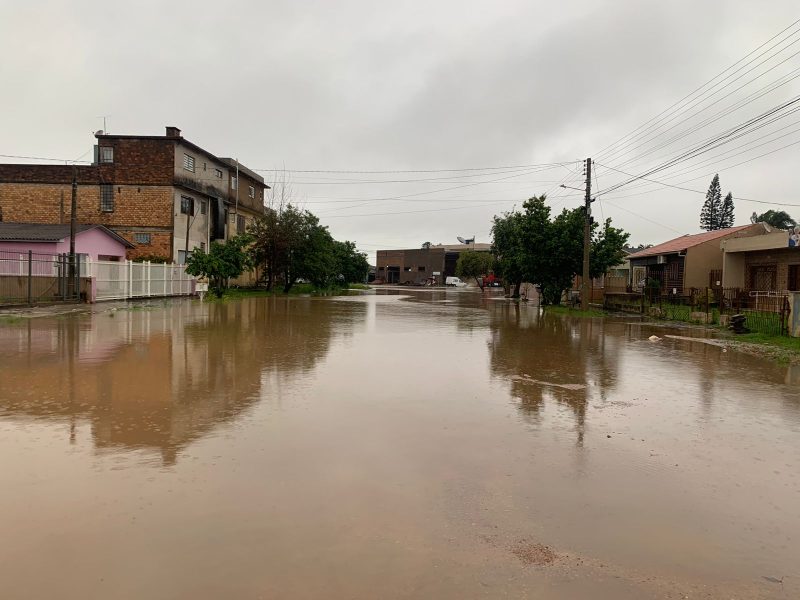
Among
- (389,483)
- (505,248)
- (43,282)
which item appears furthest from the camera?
(505,248)

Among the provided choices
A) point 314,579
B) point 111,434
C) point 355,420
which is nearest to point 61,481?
point 111,434

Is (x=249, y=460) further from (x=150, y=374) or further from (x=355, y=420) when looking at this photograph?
(x=150, y=374)

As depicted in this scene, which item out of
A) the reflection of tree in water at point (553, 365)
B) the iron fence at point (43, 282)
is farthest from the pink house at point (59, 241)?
the reflection of tree in water at point (553, 365)

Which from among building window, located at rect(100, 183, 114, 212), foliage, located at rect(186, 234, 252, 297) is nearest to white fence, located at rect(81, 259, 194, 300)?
foliage, located at rect(186, 234, 252, 297)

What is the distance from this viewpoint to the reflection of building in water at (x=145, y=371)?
6.58 m

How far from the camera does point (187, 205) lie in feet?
133

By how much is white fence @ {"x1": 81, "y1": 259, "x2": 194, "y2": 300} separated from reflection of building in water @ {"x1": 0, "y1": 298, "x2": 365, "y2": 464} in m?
9.91

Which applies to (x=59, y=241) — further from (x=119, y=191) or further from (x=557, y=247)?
(x=557, y=247)

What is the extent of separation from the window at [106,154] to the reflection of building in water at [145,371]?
23.8m

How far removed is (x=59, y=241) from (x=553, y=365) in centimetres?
2640

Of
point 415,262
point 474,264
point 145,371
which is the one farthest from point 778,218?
point 145,371

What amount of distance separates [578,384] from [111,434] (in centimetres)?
710

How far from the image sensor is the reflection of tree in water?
8370 millimetres

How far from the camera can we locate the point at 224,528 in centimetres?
394
